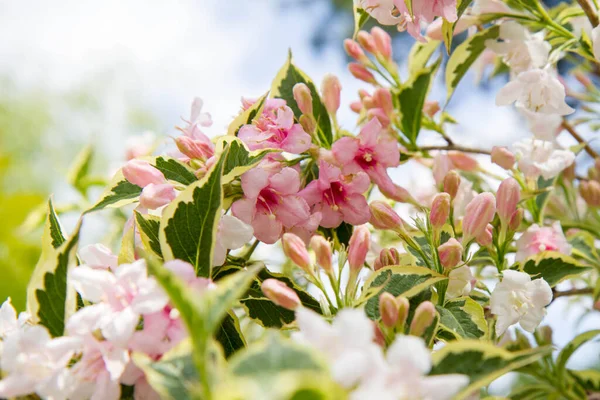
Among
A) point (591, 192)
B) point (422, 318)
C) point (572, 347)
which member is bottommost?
point (572, 347)

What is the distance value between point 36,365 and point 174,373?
0.42 ft

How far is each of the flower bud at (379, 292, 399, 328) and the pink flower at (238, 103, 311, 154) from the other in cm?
24

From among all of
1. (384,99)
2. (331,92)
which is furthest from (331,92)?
(384,99)

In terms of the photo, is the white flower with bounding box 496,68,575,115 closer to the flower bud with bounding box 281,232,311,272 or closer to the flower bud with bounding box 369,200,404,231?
the flower bud with bounding box 369,200,404,231

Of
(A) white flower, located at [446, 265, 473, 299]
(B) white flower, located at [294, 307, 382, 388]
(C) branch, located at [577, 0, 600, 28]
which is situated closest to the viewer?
(B) white flower, located at [294, 307, 382, 388]

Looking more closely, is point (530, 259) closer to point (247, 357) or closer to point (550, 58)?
point (550, 58)

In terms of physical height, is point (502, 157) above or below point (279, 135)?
below

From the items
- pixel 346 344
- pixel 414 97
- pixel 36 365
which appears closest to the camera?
pixel 346 344

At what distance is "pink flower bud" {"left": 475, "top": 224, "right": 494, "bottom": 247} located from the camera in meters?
0.69

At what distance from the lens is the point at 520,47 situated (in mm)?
882

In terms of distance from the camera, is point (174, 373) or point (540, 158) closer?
point (174, 373)

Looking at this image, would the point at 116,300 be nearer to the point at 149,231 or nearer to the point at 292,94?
the point at 149,231

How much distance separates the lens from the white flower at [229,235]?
61 cm

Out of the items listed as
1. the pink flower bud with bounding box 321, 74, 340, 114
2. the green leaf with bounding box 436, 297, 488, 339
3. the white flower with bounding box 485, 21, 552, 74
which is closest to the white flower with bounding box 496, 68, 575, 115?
the white flower with bounding box 485, 21, 552, 74
